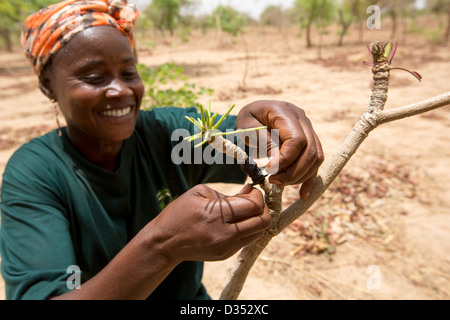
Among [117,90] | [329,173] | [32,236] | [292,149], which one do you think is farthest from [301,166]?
[32,236]

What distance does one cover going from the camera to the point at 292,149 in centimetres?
93

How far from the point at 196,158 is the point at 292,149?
0.96 meters

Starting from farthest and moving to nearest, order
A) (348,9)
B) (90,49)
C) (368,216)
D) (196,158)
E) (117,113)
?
1. (348,9)
2. (368,216)
3. (196,158)
4. (117,113)
5. (90,49)

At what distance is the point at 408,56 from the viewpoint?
535 inches

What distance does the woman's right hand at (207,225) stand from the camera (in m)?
0.80

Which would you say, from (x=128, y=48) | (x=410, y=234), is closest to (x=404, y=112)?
(x=128, y=48)

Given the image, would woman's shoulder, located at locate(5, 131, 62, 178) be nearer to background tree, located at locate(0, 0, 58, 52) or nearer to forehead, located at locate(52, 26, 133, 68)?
forehead, located at locate(52, 26, 133, 68)

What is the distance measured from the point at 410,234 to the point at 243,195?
3006 mm

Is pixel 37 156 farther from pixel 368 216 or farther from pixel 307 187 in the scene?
pixel 368 216

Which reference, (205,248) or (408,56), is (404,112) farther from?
(408,56)

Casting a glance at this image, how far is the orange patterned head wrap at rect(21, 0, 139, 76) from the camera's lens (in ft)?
4.34

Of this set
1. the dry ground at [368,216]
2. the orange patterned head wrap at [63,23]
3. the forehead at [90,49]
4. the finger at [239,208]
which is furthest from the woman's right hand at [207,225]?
the dry ground at [368,216]

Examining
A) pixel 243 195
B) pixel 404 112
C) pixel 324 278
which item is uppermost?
pixel 404 112

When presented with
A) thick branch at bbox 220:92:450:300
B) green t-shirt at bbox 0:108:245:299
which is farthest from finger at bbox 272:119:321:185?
green t-shirt at bbox 0:108:245:299
